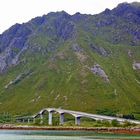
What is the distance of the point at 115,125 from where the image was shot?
191 meters

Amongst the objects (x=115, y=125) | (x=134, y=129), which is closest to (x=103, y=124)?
(x=115, y=125)

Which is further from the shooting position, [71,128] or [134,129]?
[71,128]

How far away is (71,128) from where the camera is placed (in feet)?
639

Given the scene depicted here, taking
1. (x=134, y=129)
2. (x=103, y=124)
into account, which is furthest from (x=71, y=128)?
(x=134, y=129)

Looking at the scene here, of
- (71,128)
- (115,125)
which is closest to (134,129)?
(115,125)

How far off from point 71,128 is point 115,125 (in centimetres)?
2044

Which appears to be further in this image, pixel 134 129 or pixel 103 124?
pixel 103 124

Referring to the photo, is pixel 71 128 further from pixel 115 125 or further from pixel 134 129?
pixel 134 129

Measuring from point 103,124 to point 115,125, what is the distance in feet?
30.7

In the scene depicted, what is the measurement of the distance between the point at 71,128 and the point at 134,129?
131ft

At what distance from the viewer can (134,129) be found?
164m

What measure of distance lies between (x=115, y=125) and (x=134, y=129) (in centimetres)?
2781

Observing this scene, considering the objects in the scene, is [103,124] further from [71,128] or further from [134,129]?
[134,129]
